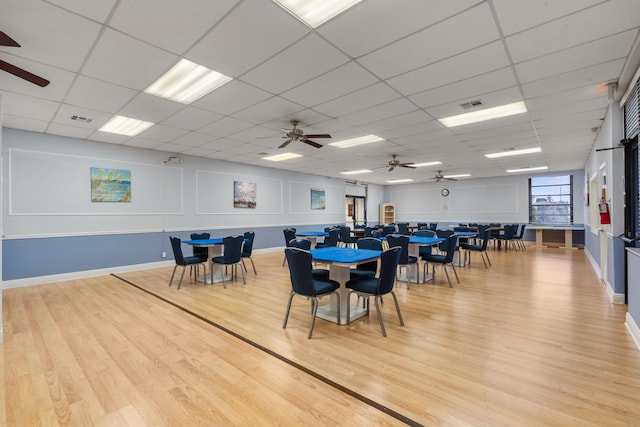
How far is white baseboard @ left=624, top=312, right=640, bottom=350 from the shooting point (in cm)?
286

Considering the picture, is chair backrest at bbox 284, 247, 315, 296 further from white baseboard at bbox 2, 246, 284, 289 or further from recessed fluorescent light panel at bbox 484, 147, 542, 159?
recessed fluorescent light panel at bbox 484, 147, 542, 159

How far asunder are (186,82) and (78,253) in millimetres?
4884

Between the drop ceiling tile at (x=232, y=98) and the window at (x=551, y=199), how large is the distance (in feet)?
41.8

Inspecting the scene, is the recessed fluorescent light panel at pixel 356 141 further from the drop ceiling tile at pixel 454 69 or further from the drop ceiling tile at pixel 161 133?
the drop ceiling tile at pixel 161 133

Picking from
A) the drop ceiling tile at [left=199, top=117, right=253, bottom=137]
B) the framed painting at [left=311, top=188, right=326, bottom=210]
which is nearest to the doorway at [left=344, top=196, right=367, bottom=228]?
the framed painting at [left=311, top=188, right=326, bottom=210]

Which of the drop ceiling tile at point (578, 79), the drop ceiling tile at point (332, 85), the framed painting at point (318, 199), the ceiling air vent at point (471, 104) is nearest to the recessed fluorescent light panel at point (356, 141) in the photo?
the ceiling air vent at point (471, 104)

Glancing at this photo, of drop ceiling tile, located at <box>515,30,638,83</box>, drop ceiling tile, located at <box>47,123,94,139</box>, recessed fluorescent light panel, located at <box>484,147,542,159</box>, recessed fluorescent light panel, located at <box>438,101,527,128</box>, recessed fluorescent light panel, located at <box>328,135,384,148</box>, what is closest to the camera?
drop ceiling tile, located at <box>515,30,638,83</box>

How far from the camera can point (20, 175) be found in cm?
549

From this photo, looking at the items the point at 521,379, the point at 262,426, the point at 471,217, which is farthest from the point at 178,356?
the point at 471,217

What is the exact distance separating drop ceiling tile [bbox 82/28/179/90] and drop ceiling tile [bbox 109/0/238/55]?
6.5 inches

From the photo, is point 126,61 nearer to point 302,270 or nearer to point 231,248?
point 302,270

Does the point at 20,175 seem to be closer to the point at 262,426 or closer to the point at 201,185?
the point at 201,185

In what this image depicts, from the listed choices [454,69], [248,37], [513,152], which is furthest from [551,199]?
[248,37]

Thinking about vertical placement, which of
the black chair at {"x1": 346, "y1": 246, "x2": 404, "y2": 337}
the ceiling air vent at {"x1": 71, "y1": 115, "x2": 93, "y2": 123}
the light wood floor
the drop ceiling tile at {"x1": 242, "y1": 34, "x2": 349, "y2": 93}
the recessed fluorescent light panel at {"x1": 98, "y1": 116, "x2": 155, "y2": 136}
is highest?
the recessed fluorescent light panel at {"x1": 98, "y1": 116, "x2": 155, "y2": 136}
